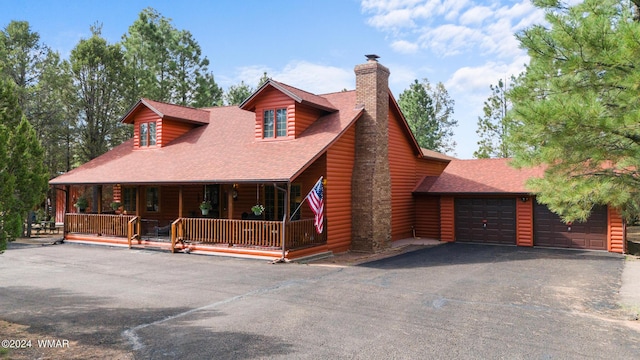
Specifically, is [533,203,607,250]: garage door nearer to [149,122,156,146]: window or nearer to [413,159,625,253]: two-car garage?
[413,159,625,253]: two-car garage

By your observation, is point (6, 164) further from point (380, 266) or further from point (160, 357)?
point (380, 266)

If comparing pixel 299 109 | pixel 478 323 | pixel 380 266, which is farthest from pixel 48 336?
pixel 299 109

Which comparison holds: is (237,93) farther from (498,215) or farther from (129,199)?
(498,215)

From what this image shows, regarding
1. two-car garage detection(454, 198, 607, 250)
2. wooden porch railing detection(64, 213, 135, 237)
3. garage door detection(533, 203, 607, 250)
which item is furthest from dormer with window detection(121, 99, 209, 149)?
garage door detection(533, 203, 607, 250)

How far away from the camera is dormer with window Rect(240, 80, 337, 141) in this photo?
1727cm

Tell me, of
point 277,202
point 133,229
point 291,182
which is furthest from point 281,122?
point 133,229

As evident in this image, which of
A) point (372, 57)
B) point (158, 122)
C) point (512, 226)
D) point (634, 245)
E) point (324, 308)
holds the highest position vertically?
point (372, 57)

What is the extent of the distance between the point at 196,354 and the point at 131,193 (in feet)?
58.7

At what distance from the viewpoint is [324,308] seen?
8438 millimetres

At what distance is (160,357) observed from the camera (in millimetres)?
5922

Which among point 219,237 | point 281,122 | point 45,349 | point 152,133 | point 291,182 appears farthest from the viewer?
point 152,133

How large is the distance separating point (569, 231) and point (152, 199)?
1924cm

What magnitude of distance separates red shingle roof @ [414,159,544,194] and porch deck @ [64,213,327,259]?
7973mm

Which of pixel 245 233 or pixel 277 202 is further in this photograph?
pixel 277 202
